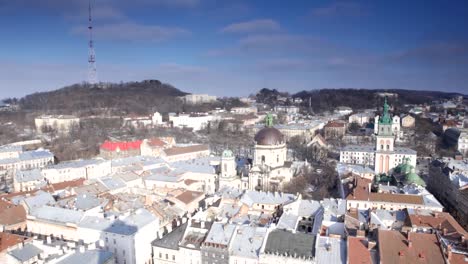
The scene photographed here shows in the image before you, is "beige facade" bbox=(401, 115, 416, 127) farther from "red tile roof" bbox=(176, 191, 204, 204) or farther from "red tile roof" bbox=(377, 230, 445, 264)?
"red tile roof" bbox=(377, 230, 445, 264)

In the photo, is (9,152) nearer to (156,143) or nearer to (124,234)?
(156,143)

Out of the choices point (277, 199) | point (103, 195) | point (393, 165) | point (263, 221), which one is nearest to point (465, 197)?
point (393, 165)

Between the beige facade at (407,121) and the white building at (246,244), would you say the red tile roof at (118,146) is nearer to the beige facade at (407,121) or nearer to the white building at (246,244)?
the white building at (246,244)

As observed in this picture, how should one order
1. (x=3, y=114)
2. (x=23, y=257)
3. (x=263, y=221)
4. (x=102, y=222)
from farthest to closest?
(x=3, y=114) → (x=263, y=221) → (x=102, y=222) → (x=23, y=257)

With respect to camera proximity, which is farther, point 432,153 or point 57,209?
point 432,153

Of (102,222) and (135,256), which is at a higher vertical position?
(102,222)

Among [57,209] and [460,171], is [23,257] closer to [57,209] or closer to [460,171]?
[57,209]

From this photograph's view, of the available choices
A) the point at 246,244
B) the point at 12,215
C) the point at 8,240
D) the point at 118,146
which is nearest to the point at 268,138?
the point at 246,244

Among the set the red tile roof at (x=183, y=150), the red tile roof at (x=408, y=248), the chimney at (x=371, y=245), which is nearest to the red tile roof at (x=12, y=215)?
the chimney at (x=371, y=245)

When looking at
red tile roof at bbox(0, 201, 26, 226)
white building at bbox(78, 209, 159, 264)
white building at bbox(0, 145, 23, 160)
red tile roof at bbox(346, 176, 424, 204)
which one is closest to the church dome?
red tile roof at bbox(346, 176, 424, 204)
